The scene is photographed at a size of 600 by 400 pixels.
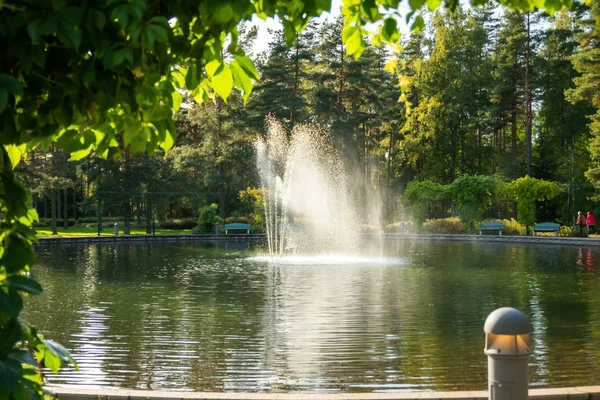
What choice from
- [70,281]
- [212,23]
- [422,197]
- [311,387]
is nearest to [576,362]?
[311,387]

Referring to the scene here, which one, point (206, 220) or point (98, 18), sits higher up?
point (98, 18)

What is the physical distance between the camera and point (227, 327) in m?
10.8

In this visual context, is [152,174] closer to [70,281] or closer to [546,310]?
[70,281]

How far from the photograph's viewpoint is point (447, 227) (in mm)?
39562

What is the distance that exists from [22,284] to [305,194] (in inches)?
1475

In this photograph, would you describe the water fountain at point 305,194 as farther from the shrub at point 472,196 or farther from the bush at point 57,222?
the bush at point 57,222

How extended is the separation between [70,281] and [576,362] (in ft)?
40.3

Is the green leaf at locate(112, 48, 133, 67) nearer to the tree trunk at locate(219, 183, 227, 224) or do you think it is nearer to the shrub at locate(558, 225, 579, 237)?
the shrub at locate(558, 225, 579, 237)

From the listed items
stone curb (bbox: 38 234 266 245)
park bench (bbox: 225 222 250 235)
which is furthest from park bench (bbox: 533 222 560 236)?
park bench (bbox: 225 222 250 235)

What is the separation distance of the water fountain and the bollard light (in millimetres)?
22966

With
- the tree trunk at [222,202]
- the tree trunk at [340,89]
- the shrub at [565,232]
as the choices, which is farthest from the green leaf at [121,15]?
the tree trunk at [340,89]

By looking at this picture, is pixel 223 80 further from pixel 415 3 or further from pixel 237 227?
pixel 237 227

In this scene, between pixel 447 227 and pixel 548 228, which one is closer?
Result: pixel 548 228

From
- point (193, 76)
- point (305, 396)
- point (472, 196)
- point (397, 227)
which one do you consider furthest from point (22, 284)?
point (397, 227)
